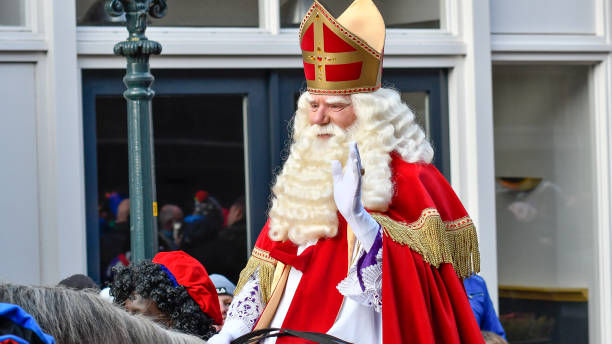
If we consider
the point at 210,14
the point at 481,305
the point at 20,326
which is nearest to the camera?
the point at 20,326

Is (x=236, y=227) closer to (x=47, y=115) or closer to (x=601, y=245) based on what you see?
(x=47, y=115)

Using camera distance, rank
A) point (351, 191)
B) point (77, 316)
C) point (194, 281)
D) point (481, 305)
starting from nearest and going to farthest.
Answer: point (77, 316)
point (351, 191)
point (194, 281)
point (481, 305)

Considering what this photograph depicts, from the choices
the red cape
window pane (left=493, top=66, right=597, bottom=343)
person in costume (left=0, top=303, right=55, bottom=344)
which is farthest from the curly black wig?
window pane (left=493, top=66, right=597, bottom=343)

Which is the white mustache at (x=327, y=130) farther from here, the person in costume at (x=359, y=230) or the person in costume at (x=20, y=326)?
the person in costume at (x=20, y=326)

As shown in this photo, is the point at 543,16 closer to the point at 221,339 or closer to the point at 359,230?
the point at 359,230

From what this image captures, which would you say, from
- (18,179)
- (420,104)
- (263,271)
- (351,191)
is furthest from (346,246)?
(420,104)

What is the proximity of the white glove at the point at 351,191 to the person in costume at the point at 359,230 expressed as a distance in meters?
0.04

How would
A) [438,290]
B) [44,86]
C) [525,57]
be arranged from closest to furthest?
[438,290] → [44,86] → [525,57]

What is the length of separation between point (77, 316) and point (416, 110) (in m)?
4.89

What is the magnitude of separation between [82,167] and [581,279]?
12.0ft

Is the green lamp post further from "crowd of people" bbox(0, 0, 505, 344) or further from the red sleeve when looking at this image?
the red sleeve

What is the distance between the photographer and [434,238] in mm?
3359

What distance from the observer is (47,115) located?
5707 millimetres

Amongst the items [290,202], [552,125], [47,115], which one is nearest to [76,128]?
[47,115]
